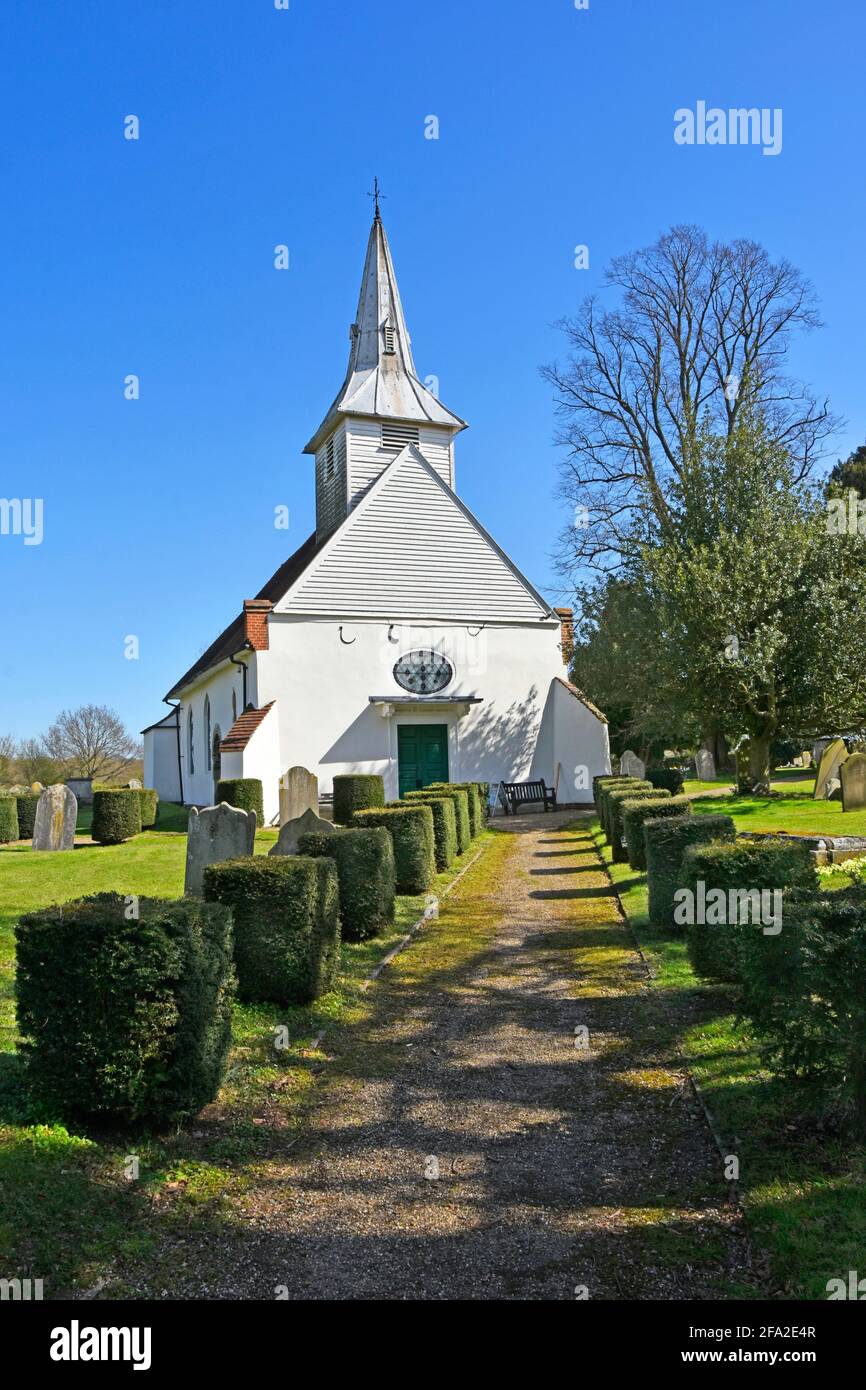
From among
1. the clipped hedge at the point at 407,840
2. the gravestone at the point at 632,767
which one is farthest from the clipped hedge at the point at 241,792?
the gravestone at the point at 632,767

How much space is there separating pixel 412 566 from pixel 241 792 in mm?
9028

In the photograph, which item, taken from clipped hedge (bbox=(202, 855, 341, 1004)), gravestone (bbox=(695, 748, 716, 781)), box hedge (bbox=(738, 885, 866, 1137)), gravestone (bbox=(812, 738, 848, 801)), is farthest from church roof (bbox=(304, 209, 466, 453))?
box hedge (bbox=(738, 885, 866, 1137))

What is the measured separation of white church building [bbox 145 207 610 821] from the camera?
86.5 feet

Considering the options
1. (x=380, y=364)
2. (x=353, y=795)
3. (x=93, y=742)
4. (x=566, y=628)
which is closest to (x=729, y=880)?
(x=353, y=795)

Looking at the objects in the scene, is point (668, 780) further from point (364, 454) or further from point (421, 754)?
point (364, 454)

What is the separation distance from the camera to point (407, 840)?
42.7ft

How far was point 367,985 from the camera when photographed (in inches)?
340

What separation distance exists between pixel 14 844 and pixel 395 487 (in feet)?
46.9

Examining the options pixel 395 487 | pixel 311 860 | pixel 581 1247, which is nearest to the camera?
pixel 581 1247

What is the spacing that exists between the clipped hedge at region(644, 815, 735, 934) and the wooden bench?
1750 cm

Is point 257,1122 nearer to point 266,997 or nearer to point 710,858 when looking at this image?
point 266,997

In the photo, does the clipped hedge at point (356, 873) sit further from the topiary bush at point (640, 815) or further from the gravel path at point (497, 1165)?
the topiary bush at point (640, 815)

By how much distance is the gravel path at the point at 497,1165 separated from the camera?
382 cm
